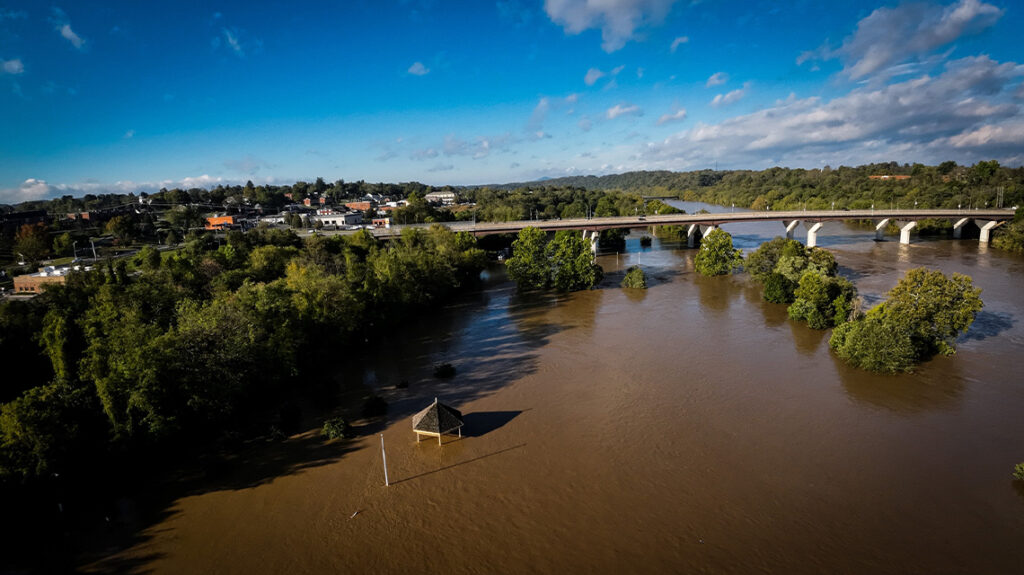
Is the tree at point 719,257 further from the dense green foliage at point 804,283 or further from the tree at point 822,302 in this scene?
the tree at point 822,302

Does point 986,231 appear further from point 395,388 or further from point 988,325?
point 395,388

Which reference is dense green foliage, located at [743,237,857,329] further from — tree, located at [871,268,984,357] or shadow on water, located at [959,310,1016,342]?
shadow on water, located at [959,310,1016,342]

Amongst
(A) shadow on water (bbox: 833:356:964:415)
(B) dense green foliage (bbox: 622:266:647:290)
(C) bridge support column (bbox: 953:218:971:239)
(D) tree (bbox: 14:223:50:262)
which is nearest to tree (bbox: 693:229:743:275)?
(B) dense green foliage (bbox: 622:266:647:290)

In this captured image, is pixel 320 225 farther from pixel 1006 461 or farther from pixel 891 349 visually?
pixel 1006 461

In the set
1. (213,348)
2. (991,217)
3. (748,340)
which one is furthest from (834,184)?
(213,348)

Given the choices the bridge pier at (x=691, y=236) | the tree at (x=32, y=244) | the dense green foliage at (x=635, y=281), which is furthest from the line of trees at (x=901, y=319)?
the tree at (x=32, y=244)

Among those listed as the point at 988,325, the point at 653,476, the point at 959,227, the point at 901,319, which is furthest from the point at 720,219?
the point at 653,476
